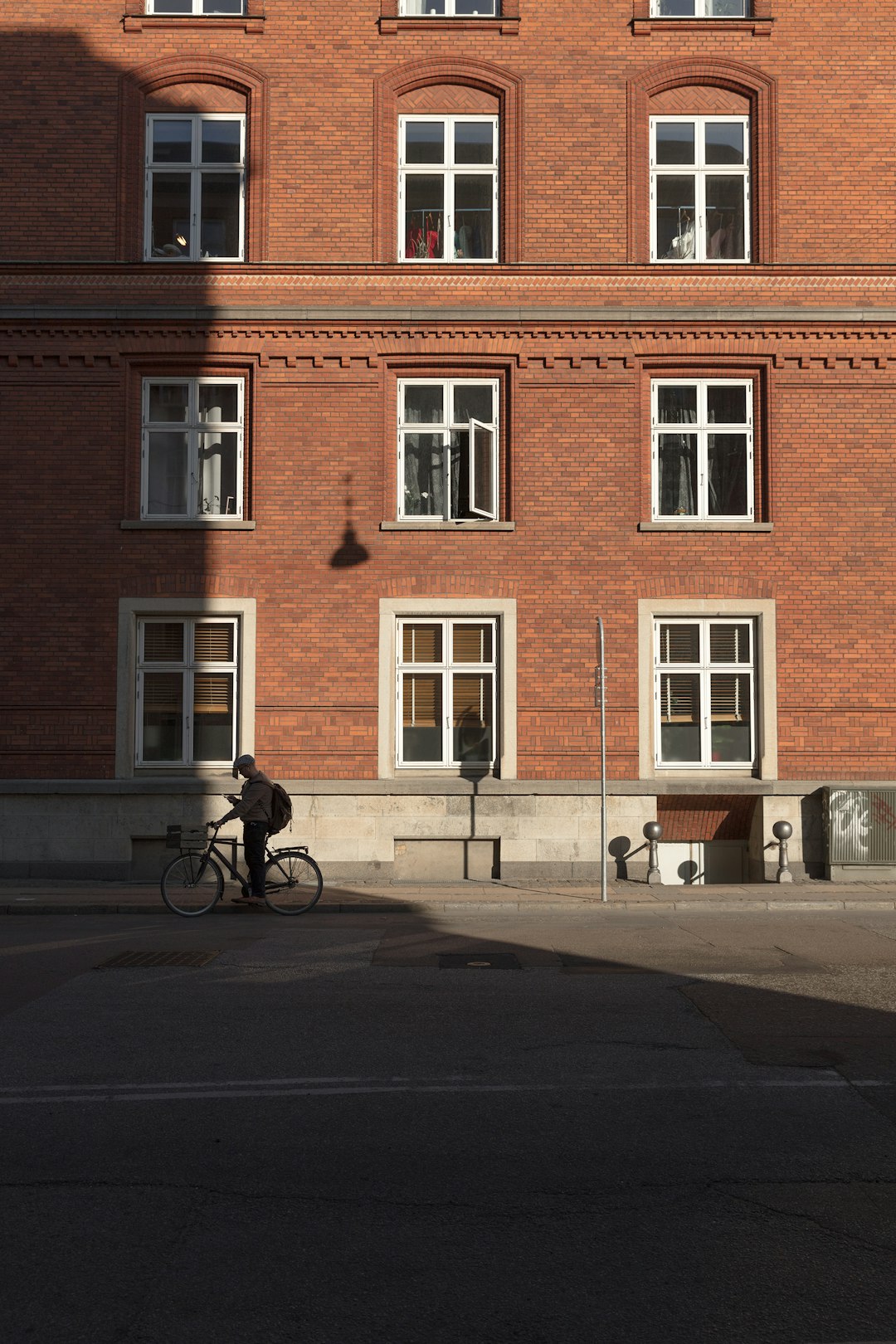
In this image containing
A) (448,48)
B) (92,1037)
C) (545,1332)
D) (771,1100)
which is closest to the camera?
(545,1332)

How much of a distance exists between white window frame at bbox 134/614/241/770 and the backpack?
10.6 feet

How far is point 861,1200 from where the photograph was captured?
4.89 metres

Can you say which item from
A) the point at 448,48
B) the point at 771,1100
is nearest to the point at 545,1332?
the point at 771,1100

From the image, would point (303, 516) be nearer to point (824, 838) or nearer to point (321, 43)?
point (321, 43)

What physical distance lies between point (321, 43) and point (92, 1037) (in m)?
15.3

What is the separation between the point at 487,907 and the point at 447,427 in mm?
7027

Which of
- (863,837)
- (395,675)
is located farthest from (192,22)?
(863,837)

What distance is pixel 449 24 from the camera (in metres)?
18.2

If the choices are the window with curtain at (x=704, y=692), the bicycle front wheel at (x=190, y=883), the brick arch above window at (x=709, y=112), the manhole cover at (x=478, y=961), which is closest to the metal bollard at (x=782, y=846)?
the window with curtain at (x=704, y=692)

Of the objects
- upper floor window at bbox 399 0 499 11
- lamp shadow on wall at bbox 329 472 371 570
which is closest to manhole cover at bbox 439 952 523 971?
lamp shadow on wall at bbox 329 472 371 570

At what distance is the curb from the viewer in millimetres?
14322

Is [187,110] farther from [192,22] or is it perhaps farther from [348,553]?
[348,553]

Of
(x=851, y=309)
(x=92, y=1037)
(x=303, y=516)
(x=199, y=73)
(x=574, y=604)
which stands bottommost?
(x=92, y=1037)

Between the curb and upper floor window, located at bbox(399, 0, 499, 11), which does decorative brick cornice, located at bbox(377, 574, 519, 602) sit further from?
upper floor window, located at bbox(399, 0, 499, 11)
